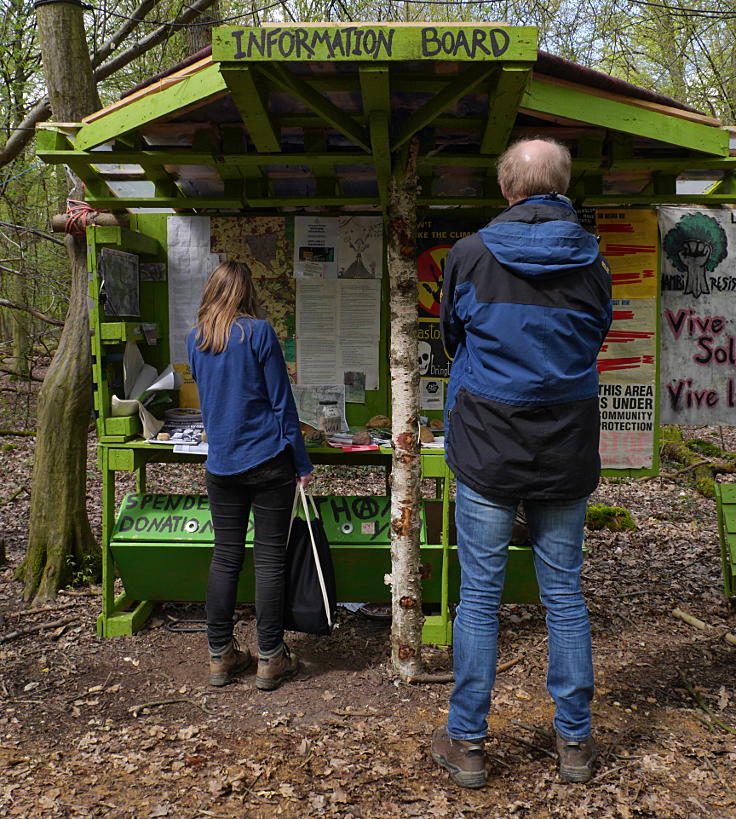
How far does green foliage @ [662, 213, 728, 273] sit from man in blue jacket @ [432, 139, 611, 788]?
77.2 inches

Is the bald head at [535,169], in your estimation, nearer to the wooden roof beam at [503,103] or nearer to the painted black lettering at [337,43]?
the wooden roof beam at [503,103]

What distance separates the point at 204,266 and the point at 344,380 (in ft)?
3.57

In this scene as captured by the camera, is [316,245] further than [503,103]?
Yes

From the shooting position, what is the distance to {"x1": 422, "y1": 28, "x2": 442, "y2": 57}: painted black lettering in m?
2.58

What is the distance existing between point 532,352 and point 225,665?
225 centimetres

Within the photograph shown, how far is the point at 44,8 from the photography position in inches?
180

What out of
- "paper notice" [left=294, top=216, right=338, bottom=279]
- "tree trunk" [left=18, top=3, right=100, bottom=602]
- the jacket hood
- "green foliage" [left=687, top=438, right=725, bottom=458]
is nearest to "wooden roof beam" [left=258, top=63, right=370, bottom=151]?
the jacket hood

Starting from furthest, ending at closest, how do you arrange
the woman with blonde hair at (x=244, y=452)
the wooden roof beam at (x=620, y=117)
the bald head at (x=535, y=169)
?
the woman with blonde hair at (x=244, y=452), the wooden roof beam at (x=620, y=117), the bald head at (x=535, y=169)

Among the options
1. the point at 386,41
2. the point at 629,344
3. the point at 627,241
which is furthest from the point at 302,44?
the point at 629,344

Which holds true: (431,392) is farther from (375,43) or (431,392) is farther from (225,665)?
(375,43)

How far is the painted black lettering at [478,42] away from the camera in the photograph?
8.44 ft

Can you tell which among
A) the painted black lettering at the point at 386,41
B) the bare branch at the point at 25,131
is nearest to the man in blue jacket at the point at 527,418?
the painted black lettering at the point at 386,41

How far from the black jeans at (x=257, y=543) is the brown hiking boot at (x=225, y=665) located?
82 mm

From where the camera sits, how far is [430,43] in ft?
8.48
